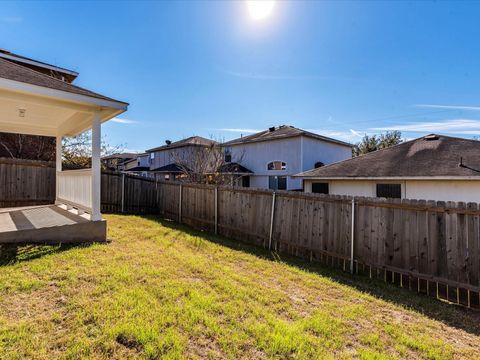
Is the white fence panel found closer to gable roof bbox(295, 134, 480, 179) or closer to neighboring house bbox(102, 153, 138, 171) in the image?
gable roof bbox(295, 134, 480, 179)

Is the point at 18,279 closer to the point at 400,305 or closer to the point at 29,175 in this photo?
the point at 400,305

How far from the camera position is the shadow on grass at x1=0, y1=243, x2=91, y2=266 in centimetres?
440

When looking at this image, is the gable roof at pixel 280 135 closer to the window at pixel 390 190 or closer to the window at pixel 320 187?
the window at pixel 320 187

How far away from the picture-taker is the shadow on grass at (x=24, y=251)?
14.4ft

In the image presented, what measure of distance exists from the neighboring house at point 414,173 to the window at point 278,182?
6411 millimetres

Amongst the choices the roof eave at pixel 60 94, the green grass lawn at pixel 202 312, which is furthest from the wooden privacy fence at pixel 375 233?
the roof eave at pixel 60 94

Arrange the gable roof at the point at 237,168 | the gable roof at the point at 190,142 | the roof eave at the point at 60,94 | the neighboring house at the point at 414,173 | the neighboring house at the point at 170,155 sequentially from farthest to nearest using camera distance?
the gable roof at the point at 190,142 < the neighboring house at the point at 170,155 < the gable roof at the point at 237,168 < the neighboring house at the point at 414,173 < the roof eave at the point at 60,94

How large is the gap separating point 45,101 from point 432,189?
13.4m

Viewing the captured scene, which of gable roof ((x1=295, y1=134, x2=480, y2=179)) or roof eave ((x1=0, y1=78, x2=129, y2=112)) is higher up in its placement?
roof eave ((x1=0, y1=78, x2=129, y2=112))

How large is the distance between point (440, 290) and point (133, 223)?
7.81m

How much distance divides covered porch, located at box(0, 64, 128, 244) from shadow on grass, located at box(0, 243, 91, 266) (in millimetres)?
235

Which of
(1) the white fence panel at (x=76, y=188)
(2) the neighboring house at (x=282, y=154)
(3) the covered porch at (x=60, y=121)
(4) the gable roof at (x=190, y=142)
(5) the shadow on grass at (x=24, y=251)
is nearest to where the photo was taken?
(5) the shadow on grass at (x=24, y=251)

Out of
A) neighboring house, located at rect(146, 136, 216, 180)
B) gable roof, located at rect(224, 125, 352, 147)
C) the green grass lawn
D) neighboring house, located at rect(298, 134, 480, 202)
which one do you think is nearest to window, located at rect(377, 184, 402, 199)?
neighboring house, located at rect(298, 134, 480, 202)

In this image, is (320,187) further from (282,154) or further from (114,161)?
(114,161)
